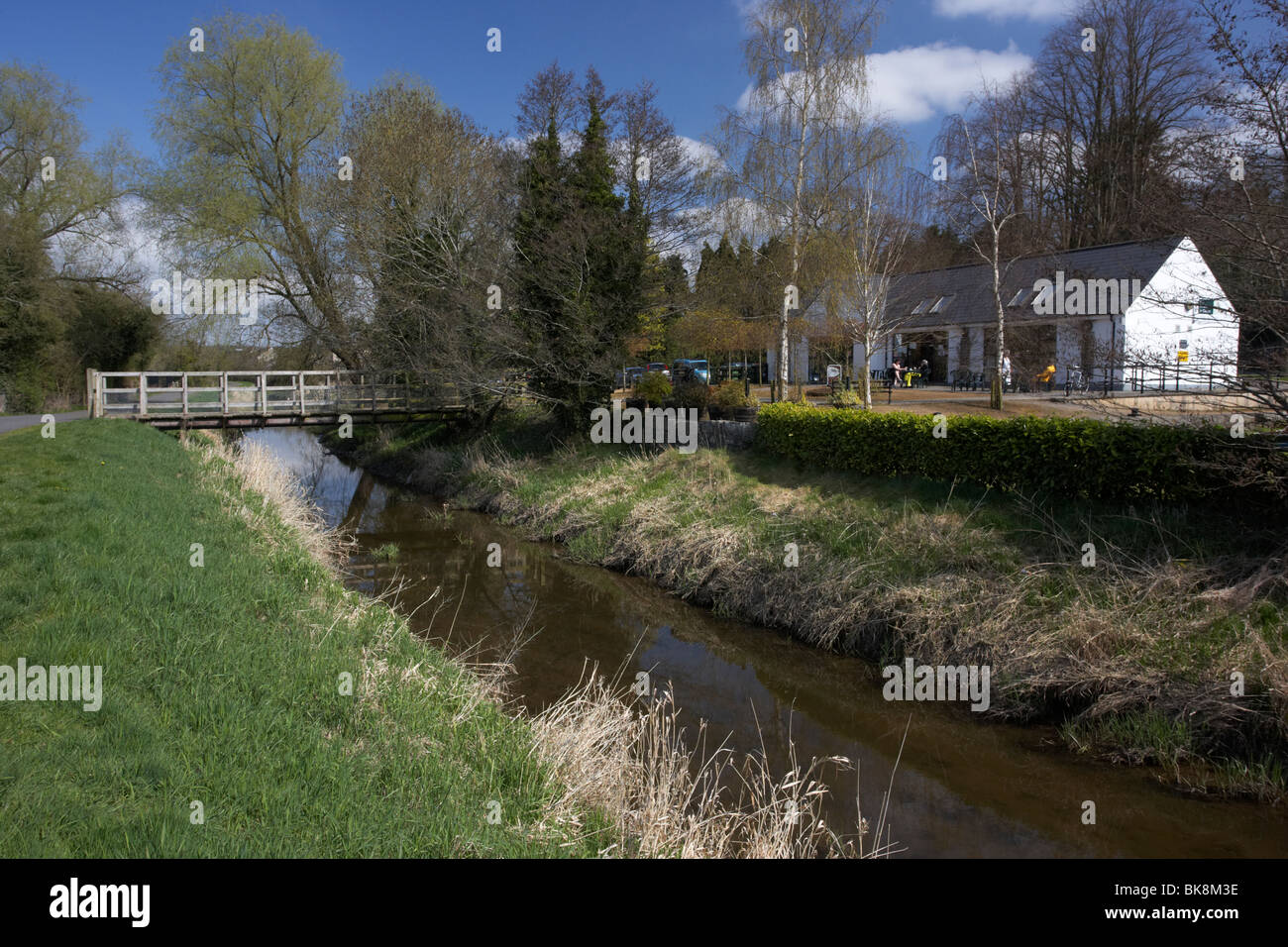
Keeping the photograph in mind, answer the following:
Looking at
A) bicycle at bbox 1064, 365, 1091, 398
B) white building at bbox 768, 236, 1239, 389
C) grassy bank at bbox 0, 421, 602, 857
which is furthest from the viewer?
bicycle at bbox 1064, 365, 1091, 398

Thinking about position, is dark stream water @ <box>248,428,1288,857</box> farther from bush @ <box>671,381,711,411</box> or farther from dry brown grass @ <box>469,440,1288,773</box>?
bush @ <box>671,381,711,411</box>

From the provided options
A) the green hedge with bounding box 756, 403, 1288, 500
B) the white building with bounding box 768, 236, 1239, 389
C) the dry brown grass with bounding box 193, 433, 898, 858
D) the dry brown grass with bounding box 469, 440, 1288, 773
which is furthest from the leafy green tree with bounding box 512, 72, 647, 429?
the dry brown grass with bounding box 193, 433, 898, 858

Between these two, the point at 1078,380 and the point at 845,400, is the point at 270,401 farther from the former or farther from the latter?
the point at 1078,380

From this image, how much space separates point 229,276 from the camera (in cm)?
2680

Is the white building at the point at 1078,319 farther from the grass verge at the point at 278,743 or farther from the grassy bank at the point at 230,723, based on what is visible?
the grassy bank at the point at 230,723

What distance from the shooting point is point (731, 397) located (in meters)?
17.2

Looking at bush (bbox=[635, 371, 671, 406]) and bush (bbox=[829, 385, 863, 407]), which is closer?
bush (bbox=[829, 385, 863, 407])

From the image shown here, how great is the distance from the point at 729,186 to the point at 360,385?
12.8 metres

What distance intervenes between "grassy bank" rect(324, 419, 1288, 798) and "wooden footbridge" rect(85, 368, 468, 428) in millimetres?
11132

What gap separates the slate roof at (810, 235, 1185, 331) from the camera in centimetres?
2344

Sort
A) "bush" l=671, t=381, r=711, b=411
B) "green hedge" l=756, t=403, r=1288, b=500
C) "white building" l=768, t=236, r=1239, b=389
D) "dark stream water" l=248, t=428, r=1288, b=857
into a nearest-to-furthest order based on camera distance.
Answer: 1. "dark stream water" l=248, t=428, r=1288, b=857
2. "white building" l=768, t=236, r=1239, b=389
3. "green hedge" l=756, t=403, r=1288, b=500
4. "bush" l=671, t=381, r=711, b=411

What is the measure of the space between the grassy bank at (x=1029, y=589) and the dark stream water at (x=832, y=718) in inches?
14.2
